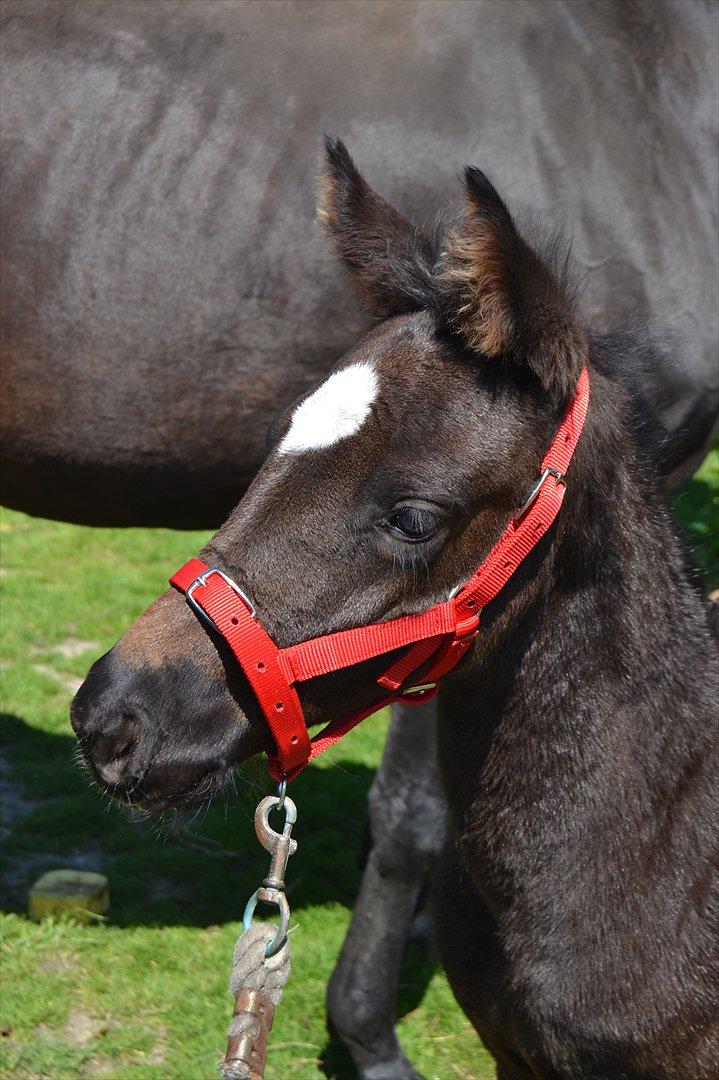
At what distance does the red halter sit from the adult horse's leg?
130 cm

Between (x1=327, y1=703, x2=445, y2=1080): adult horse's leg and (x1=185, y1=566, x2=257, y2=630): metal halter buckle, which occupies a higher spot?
(x1=185, y1=566, x2=257, y2=630): metal halter buckle

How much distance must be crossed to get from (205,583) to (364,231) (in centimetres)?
89

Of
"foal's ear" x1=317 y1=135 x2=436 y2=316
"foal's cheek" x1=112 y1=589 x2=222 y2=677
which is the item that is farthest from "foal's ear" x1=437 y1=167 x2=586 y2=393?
"foal's cheek" x1=112 y1=589 x2=222 y2=677

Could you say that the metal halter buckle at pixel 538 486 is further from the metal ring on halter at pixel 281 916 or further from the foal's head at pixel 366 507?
the metal ring on halter at pixel 281 916

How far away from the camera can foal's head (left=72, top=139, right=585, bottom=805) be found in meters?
2.07

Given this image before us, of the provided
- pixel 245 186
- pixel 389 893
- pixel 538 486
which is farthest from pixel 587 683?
pixel 245 186

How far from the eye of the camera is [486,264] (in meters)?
2.09

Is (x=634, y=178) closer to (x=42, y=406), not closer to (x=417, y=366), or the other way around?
(x=417, y=366)

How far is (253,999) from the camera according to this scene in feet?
6.53

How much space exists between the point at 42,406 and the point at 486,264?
1.70 metres

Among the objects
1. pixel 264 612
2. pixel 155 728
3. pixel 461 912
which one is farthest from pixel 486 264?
pixel 461 912

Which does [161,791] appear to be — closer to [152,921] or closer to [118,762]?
[118,762]

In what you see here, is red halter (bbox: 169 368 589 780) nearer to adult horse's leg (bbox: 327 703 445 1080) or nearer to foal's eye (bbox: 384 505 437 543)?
foal's eye (bbox: 384 505 437 543)

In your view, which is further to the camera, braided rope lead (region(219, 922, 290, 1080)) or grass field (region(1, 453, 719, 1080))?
grass field (region(1, 453, 719, 1080))
